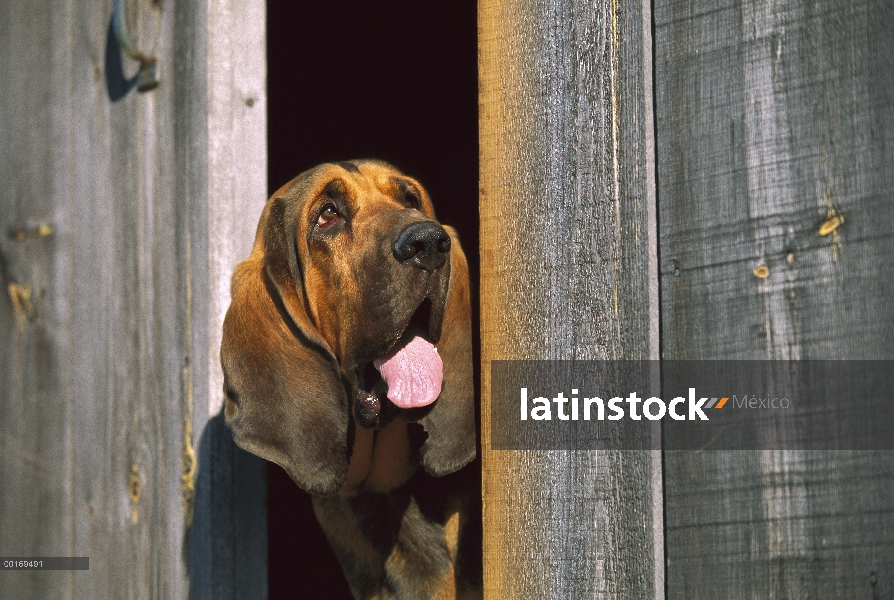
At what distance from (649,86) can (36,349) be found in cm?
253

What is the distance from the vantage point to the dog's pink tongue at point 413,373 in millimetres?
2857

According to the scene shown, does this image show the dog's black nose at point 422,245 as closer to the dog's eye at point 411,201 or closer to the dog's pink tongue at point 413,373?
the dog's pink tongue at point 413,373

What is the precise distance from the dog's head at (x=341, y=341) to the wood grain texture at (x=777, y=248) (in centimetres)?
97

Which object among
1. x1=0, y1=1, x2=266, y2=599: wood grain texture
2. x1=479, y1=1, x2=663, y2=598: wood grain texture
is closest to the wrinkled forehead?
x1=0, y1=1, x2=266, y2=599: wood grain texture

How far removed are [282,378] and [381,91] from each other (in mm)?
3854

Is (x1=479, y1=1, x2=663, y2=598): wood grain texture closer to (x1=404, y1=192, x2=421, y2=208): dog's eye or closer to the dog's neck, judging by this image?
the dog's neck

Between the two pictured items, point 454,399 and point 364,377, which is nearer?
point 364,377

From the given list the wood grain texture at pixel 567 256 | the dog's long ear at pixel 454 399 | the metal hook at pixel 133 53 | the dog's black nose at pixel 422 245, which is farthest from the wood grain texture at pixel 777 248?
the metal hook at pixel 133 53

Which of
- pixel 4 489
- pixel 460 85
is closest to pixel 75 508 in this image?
pixel 4 489

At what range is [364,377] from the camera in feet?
9.76

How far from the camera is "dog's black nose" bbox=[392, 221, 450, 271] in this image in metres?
2.89

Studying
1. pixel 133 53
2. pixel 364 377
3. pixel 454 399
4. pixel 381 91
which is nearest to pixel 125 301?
pixel 133 53

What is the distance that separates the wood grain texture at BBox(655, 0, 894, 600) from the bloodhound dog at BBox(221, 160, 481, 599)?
0.99 meters

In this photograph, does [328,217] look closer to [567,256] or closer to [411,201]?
[411,201]
